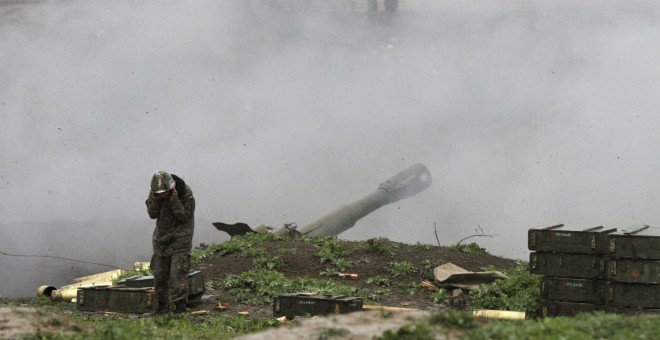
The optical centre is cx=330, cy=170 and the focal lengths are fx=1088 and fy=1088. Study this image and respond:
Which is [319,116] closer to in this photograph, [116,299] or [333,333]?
[116,299]

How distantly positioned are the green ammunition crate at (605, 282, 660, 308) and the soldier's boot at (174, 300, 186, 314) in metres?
5.61

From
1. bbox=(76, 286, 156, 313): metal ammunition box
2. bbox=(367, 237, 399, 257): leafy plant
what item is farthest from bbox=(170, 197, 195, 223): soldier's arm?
bbox=(367, 237, 399, 257): leafy plant

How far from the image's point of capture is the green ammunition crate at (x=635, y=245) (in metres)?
13.4

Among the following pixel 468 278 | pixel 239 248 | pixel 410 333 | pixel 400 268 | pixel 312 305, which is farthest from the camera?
pixel 239 248

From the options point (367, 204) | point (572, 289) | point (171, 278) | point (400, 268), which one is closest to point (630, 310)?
point (572, 289)

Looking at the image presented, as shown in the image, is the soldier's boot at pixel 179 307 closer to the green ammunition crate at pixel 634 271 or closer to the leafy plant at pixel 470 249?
the green ammunition crate at pixel 634 271

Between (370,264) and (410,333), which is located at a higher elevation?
(370,264)

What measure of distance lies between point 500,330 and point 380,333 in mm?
994

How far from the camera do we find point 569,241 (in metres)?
14.2

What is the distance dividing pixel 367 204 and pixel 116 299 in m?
10.1

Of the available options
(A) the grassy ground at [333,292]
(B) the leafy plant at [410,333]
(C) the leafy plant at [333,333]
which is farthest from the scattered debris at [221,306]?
(B) the leafy plant at [410,333]

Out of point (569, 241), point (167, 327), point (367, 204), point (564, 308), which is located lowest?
point (167, 327)

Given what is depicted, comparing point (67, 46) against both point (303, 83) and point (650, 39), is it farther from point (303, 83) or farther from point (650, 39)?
point (650, 39)

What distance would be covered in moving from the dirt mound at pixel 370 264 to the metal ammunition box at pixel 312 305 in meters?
2.65
